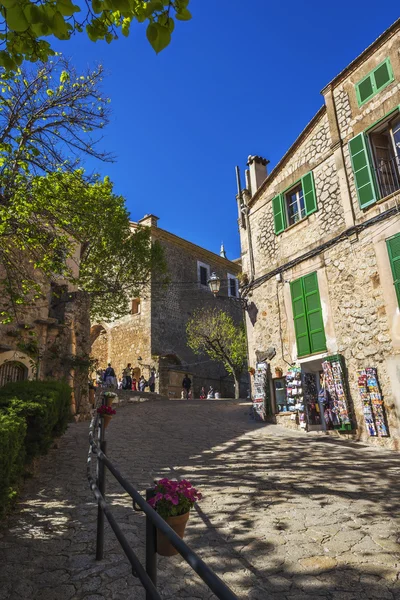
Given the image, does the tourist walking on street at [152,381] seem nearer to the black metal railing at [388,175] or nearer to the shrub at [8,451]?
the black metal railing at [388,175]

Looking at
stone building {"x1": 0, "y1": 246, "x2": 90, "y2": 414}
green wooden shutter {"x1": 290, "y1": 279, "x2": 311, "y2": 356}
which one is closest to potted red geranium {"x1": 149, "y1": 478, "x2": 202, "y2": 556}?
green wooden shutter {"x1": 290, "y1": 279, "x2": 311, "y2": 356}

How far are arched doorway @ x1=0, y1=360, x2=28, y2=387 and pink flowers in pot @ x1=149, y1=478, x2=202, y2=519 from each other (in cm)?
980

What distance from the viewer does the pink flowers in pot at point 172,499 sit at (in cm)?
329

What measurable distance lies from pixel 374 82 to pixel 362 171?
2.45 meters

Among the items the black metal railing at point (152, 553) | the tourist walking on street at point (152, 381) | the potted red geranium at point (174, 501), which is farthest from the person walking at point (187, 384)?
the potted red geranium at point (174, 501)

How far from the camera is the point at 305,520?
14.4 ft

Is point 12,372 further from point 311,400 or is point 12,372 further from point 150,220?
point 150,220

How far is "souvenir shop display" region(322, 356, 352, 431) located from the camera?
9375mm

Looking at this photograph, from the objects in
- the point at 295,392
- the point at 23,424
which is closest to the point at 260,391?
the point at 295,392

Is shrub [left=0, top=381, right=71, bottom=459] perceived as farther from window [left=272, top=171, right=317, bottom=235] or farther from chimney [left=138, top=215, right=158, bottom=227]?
chimney [left=138, top=215, right=158, bottom=227]

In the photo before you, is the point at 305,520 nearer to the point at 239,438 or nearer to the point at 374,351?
the point at 239,438

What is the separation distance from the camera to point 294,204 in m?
12.5

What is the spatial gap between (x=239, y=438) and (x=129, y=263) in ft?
44.7

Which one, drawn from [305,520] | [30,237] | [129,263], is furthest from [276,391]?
[129,263]
